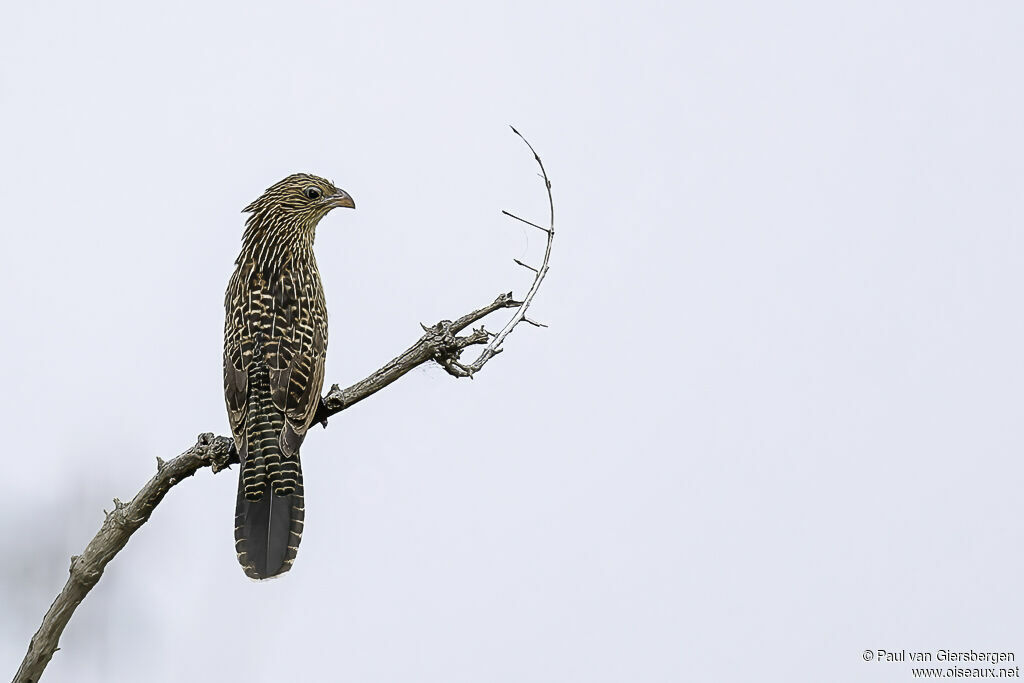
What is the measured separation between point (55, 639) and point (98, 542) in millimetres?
284

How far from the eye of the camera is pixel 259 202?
3.34m

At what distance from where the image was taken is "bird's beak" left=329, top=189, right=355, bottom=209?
3.26 meters

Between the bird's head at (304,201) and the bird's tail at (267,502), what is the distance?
74 centimetres

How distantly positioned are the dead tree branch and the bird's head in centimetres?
74

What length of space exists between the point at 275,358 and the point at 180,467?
0.43 metres

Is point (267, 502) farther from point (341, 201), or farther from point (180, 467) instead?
point (341, 201)

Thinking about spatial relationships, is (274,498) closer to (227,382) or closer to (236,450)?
(236,450)

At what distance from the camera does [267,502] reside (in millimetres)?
2643

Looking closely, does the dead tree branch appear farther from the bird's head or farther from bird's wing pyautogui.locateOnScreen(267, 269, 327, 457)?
the bird's head

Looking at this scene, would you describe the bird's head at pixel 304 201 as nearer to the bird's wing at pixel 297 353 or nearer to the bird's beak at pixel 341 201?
the bird's beak at pixel 341 201

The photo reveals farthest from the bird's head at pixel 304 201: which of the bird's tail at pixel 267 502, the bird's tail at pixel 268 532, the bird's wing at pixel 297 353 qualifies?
the bird's tail at pixel 268 532

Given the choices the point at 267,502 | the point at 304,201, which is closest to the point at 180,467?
the point at 267,502

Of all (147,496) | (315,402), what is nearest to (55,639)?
(147,496)

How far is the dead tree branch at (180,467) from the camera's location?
8.50 feet
